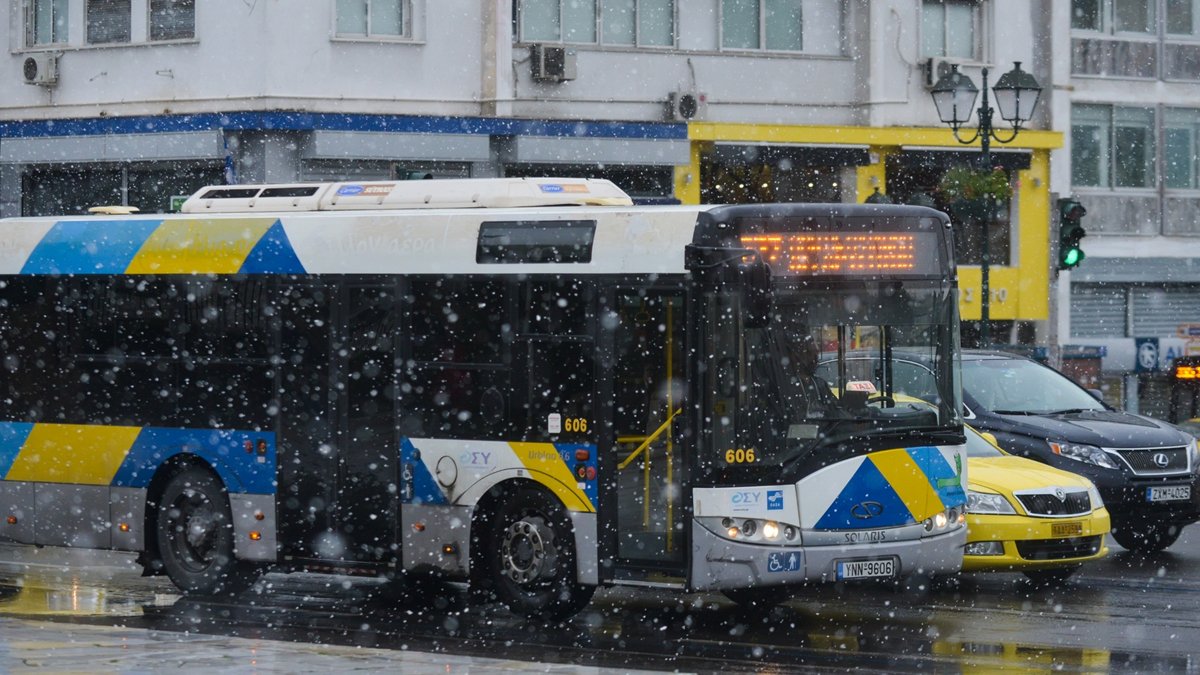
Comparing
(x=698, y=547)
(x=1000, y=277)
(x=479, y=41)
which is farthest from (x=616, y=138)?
(x=698, y=547)

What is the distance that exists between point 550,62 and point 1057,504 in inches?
656

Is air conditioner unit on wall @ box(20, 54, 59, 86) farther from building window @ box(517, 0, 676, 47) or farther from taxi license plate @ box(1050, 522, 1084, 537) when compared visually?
taxi license plate @ box(1050, 522, 1084, 537)

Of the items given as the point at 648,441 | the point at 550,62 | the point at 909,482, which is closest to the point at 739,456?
the point at 648,441

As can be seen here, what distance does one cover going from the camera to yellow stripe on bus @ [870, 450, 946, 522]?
41.2ft

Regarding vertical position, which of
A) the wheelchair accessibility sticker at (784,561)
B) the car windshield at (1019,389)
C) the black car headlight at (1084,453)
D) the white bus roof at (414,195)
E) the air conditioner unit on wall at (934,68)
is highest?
the air conditioner unit on wall at (934,68)

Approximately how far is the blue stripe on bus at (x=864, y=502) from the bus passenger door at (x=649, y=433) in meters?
0.91

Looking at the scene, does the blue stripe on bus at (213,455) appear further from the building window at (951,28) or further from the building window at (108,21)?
the building window at (951,28)

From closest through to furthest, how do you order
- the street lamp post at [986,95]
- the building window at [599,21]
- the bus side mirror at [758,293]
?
the bus side mirror at [758,293], the street lamp post at [986,95], the building window at [599,21]

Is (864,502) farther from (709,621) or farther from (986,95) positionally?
(986,95)

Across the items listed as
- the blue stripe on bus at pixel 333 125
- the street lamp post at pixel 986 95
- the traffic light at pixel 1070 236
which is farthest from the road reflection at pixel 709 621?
the blue stripe on bus at pixel 333 125

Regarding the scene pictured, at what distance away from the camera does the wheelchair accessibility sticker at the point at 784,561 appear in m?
12.2

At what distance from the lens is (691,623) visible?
13125mm

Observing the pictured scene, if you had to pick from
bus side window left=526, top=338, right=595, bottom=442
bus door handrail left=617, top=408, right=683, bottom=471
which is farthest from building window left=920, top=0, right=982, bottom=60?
bus door handrail left=617, top=408, right=683, bottom=471

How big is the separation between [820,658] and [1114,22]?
28300 mm
